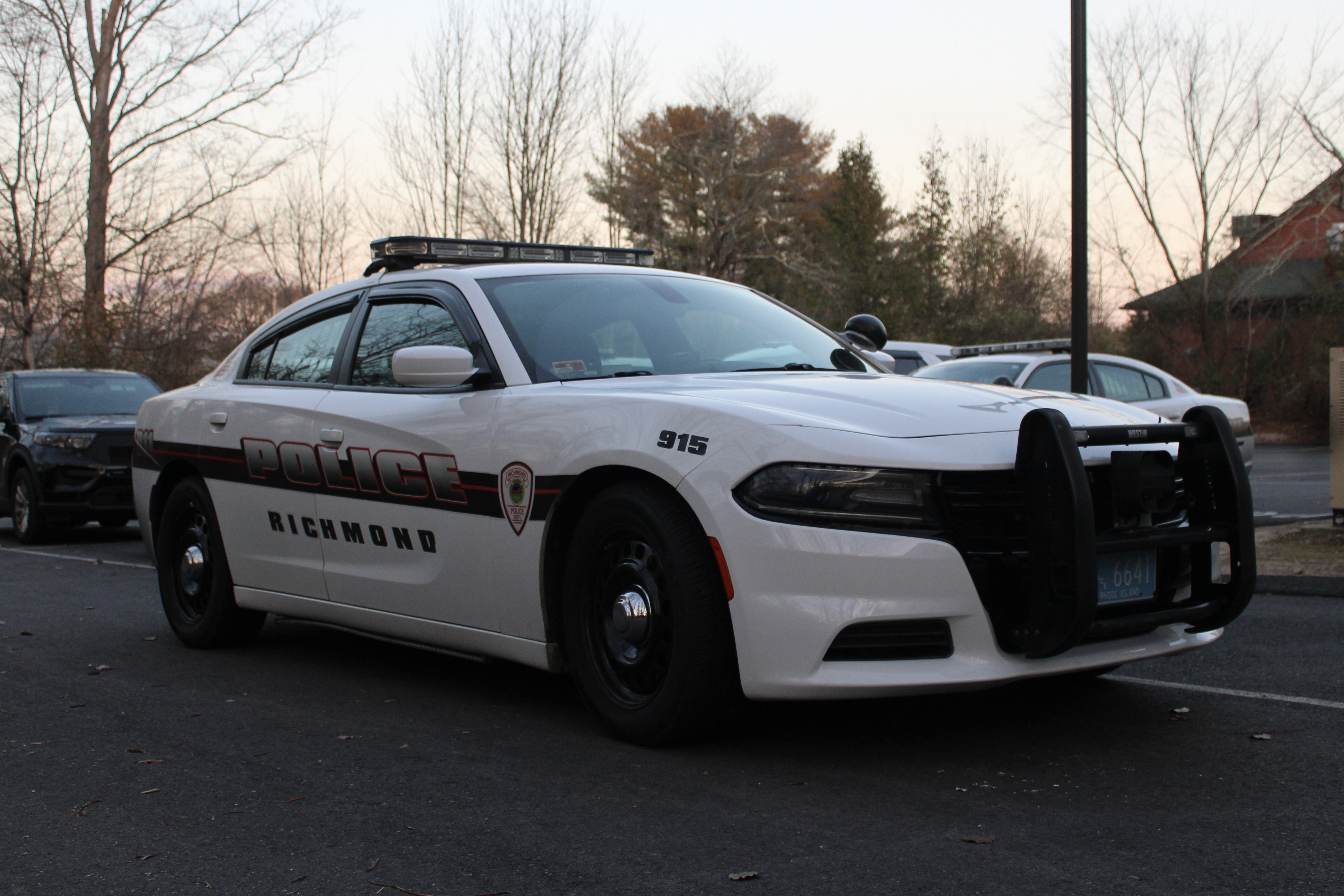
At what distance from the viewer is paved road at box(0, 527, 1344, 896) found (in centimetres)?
309

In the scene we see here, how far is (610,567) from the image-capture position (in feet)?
14.1

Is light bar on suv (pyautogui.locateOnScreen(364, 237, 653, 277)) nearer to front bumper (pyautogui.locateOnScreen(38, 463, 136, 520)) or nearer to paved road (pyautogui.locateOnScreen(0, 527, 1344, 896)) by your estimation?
paved road (pyautogui.locateOnScreen(0, 527, 1344, 896))

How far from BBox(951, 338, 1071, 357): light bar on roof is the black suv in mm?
8580

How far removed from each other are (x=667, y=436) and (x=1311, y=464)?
19.8 m

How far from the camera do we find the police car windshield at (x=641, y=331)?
15.9 ft

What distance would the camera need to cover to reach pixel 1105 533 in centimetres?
387

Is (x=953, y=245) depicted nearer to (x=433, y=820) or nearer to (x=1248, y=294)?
(x=1248, y=294)

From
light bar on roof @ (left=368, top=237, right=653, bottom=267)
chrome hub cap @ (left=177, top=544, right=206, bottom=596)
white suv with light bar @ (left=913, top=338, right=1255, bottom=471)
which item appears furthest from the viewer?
white suv with light bar @ (left=913, top=338, right=1255, bottom=471)

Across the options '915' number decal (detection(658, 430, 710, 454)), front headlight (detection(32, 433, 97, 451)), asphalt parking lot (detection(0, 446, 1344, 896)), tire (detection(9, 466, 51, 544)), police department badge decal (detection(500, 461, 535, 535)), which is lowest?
asphalt parking lot (detection(0, 446, 1344, 896))

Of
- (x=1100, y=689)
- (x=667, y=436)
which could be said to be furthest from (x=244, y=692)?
(x=1100, y=689)

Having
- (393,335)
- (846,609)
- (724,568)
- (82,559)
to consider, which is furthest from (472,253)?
(82,559)

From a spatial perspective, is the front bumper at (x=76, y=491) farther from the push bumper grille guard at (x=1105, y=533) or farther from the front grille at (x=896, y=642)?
the push bumper grille guard at (x=1105, y=533)

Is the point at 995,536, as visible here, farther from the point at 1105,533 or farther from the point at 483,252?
the point at 483,252

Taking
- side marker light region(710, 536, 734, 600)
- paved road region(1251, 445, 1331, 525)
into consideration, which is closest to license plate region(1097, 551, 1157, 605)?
side marker light region(710, 536, 734, 600)
